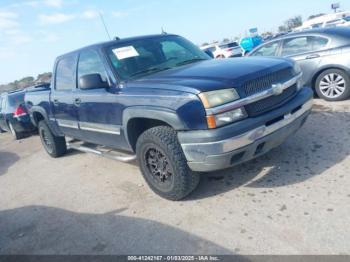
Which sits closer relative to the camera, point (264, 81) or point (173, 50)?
point (264, 81)

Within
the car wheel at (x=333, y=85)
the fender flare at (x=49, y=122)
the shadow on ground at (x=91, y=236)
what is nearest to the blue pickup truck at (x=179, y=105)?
the shadow on ground at (x=91, y=236)

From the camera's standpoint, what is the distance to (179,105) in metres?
3.25

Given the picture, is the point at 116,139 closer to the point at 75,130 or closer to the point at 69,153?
the point at 75,130

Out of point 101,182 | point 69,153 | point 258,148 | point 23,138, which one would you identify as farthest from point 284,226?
point 23,138

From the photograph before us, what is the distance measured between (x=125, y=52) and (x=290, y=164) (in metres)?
2.55

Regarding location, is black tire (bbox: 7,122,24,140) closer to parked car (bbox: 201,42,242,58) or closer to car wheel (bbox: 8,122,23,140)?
car wheel (bbox: 8,122,23,140)

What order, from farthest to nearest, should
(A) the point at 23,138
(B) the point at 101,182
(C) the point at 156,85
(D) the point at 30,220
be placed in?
(A) the point at 23,138
(B) the point at 101,182
(D) the point at 30,220
(C) the point at 156,85

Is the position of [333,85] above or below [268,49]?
below

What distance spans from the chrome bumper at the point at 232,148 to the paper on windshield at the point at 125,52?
162cm

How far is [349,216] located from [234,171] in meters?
1.58

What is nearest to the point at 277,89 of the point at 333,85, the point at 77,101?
the point at 77,101

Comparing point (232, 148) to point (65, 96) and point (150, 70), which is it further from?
point (65, 96)

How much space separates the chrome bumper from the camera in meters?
3.17

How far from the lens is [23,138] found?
10148mm
